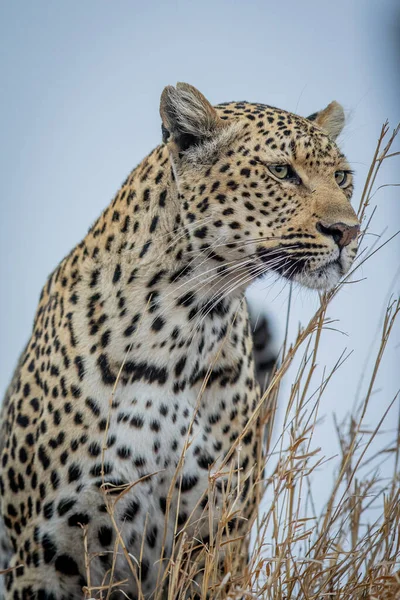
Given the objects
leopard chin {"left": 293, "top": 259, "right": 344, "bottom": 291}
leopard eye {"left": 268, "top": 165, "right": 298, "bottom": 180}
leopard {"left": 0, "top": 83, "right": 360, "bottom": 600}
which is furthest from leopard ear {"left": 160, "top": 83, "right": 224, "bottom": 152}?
leopard chin {"left": 293, "top": 259, "right": 344, "bottom": 291}

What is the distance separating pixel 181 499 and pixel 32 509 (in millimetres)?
528

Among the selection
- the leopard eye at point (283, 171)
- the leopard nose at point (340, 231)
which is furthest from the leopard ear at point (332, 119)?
the leopard nose at point (340, 231)

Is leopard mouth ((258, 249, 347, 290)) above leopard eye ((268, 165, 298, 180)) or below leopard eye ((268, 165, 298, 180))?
below

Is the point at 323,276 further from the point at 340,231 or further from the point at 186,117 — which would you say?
the point at 186,117

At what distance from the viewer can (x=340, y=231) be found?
2.69 metres

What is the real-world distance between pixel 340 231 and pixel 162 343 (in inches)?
29.5

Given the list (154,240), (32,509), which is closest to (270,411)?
(154,240)

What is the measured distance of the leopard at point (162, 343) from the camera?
2850 millimetres

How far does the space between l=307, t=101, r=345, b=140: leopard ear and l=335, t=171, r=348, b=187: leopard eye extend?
0.41 meters

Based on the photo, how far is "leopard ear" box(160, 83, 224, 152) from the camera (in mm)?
2859

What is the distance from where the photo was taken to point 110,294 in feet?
9.97

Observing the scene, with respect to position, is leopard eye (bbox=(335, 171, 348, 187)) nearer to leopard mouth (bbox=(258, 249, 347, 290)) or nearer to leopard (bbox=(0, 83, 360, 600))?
leopard (bbox=(0, 83, 360, 600))

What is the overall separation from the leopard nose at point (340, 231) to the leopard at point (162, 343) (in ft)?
0.17

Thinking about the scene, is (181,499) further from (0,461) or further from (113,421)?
(0,461)
